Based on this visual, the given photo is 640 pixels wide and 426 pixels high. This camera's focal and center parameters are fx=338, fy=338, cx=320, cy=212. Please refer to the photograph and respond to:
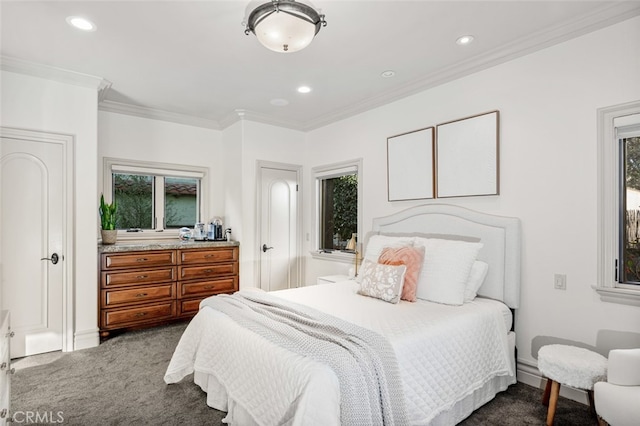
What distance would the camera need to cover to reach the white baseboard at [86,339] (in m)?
3.37

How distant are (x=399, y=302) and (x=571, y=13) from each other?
2359 mm

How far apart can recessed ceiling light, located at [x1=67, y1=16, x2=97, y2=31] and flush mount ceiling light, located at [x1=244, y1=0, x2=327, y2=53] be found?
1288 millimetres

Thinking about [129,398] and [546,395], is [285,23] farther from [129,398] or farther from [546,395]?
[546,395]

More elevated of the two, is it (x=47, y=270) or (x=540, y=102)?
(x=540, y=102)

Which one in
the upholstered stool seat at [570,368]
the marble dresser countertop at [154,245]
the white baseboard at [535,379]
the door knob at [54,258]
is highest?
the marble dresser countertop at [154,245]

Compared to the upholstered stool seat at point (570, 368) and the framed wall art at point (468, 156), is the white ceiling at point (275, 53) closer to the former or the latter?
the framed wall art at point (468, 156)

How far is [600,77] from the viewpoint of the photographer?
2.37 metres

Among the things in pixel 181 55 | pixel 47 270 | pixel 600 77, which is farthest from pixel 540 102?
pixel 47 270

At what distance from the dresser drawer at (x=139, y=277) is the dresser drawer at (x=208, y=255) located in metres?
0.19

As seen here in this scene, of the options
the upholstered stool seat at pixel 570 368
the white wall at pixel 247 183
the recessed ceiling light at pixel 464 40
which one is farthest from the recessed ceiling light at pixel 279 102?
the upholstered stool seat at pixel 570 368

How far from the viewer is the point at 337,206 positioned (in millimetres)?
4820

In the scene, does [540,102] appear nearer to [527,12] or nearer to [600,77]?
[600,77]

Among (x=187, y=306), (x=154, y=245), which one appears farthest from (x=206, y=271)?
(x=154, y=245)

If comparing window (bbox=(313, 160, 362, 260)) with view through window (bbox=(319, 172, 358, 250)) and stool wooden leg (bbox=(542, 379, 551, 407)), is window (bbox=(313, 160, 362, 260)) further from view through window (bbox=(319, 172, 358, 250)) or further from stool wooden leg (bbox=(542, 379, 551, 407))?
stool wooden leg (bbox=(542, 379, 551, 407))
